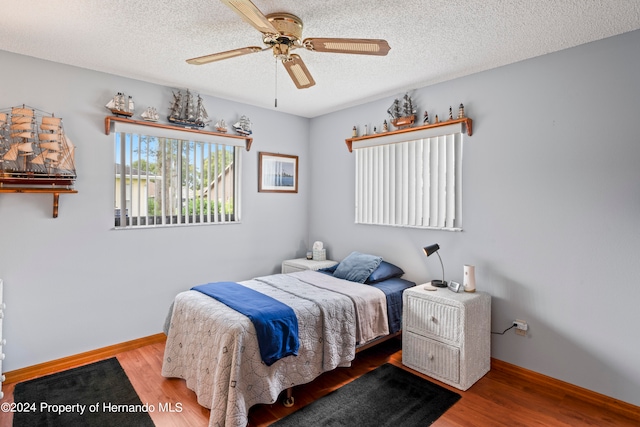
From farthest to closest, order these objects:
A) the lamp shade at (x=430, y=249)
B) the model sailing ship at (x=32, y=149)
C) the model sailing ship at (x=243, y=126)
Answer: the model sailing ship at (x=243, y=126) < the lamp shade at (x=430, y=249) < the model sailing ship at (x=32, y=149)

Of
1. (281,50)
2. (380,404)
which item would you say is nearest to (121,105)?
(281,50)

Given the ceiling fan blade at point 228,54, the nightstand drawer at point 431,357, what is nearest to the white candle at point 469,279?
the nightstand drawer at point 431,357

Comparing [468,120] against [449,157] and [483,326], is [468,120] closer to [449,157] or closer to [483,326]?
[449,157]

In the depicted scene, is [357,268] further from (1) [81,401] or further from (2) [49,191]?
(2) [49,191]

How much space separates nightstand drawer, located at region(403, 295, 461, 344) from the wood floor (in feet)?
1.42

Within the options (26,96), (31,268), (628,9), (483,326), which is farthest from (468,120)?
(31,268)

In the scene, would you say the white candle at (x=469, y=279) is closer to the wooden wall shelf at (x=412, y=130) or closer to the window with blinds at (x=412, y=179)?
the window with blinds at (x=412, y=179)

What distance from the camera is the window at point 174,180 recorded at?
3217mm

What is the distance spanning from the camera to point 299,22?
6.95 ft

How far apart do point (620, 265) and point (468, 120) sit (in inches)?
61.3

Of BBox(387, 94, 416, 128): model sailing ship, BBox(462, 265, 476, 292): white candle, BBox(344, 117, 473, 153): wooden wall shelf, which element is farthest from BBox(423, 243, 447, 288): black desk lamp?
BBox(387, 94, 416, 128): model sailing ship

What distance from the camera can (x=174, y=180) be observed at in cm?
352

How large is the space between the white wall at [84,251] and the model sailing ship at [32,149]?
0.62ft

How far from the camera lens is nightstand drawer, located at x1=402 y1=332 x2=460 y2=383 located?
261 centimetres
